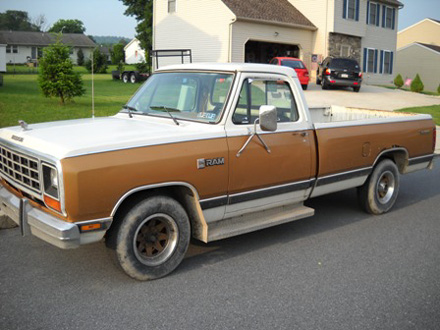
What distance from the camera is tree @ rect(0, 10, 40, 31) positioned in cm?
11644

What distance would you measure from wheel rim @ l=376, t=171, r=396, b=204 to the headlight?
179 inches

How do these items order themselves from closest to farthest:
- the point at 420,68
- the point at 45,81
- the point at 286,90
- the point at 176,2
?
the point at 286,90 → the point at 45,81 → the point at 176,2 → the point at 420,68

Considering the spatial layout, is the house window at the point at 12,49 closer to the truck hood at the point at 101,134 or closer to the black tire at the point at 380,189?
the truck hood at the point at 101,134

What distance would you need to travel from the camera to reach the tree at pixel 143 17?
47.2m

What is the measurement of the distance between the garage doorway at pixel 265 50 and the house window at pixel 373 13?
20.8 ft

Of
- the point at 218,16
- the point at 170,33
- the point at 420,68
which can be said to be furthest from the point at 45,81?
the point at 420,68

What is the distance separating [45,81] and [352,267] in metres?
17.2

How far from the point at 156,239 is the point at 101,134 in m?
1.08

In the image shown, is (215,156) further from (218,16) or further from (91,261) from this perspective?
(218,16)

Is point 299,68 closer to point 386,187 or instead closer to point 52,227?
point 386,187

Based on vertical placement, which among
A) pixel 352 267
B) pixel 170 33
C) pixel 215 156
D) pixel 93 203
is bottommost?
pixel 352 267

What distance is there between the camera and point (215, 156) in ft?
15.4

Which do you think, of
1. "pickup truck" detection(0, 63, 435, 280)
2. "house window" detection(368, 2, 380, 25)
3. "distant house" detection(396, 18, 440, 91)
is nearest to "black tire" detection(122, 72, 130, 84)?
"house window" detection(368, 2, 380, 25)

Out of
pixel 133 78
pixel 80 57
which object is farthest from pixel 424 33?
pixel 80 57
